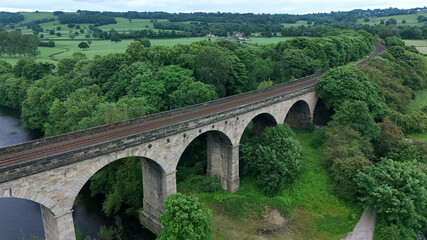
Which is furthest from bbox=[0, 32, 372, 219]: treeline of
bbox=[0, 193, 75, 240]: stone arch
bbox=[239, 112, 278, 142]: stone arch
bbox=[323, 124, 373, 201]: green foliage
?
bbox=[323, 124, 373, 201]: green foliage

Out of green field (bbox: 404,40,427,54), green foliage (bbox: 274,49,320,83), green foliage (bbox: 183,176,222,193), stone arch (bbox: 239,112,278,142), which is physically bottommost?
green foliage (bbox: 183,176,222,193)

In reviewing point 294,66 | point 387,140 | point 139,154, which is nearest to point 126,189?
point 139,154

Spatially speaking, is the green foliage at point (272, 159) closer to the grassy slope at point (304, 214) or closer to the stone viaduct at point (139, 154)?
the grassy slope at point (304, 214)

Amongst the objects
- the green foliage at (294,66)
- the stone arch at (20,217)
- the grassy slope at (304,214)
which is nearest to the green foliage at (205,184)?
the grassy slope at (304,214)

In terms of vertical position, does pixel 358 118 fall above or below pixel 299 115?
above

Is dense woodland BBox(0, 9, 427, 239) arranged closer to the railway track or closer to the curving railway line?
the curving railway line

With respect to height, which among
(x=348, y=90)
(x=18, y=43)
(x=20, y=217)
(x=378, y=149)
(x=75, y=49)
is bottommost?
(x=20, y=217)

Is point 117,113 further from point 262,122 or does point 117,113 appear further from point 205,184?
point 262,122
